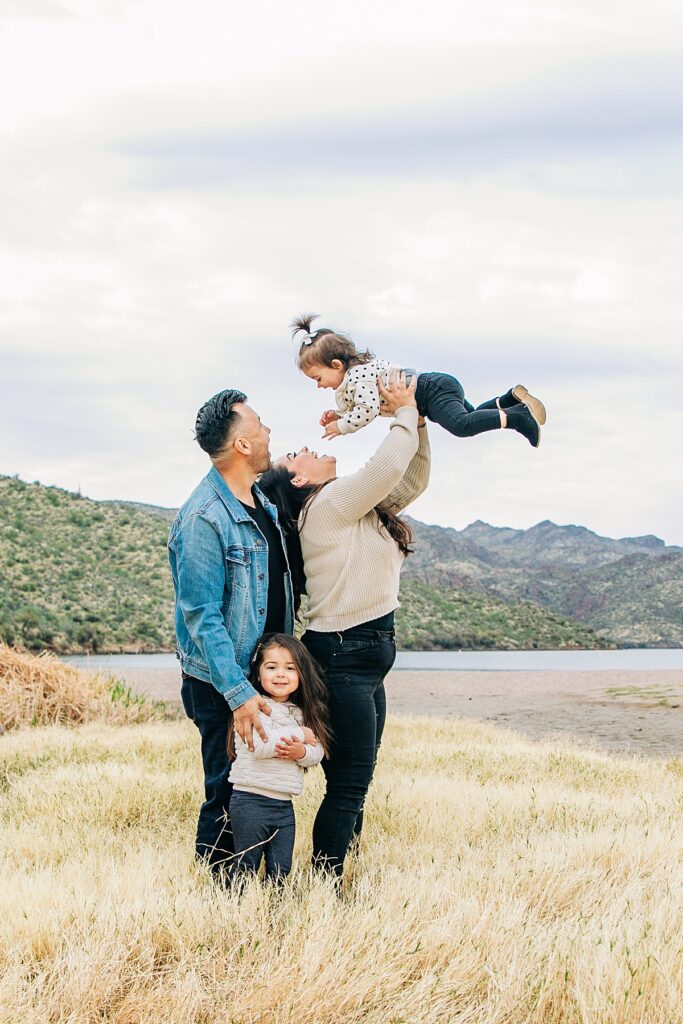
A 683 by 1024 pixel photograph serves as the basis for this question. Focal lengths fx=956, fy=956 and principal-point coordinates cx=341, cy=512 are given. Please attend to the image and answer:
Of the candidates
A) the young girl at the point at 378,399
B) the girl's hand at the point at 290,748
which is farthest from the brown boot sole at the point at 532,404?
the girl's hand at the point at 290,748

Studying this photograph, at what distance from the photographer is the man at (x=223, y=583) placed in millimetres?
3777

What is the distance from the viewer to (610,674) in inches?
876

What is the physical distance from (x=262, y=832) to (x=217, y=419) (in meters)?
1.71

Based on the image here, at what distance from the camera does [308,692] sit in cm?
391

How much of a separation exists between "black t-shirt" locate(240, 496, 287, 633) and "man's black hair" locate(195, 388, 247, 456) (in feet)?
0.94

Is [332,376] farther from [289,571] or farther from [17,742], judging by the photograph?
[17,742]

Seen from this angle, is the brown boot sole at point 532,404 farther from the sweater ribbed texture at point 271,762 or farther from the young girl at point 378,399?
the sweater ribbed texture at point 271,762

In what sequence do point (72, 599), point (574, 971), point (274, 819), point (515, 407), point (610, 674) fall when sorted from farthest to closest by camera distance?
point (72, 599) < point (610, 674) < point (515, 407) < point (274, 819) < point (574, 971)

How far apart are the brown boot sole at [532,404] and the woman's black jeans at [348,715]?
149cm

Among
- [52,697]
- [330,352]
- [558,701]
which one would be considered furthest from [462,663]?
[330,352]

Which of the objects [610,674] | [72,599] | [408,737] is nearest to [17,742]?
[408,737]

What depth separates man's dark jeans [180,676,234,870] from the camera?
4023mm

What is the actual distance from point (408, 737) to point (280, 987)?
708cm

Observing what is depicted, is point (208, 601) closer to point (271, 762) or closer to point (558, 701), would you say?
point (271, 762)
